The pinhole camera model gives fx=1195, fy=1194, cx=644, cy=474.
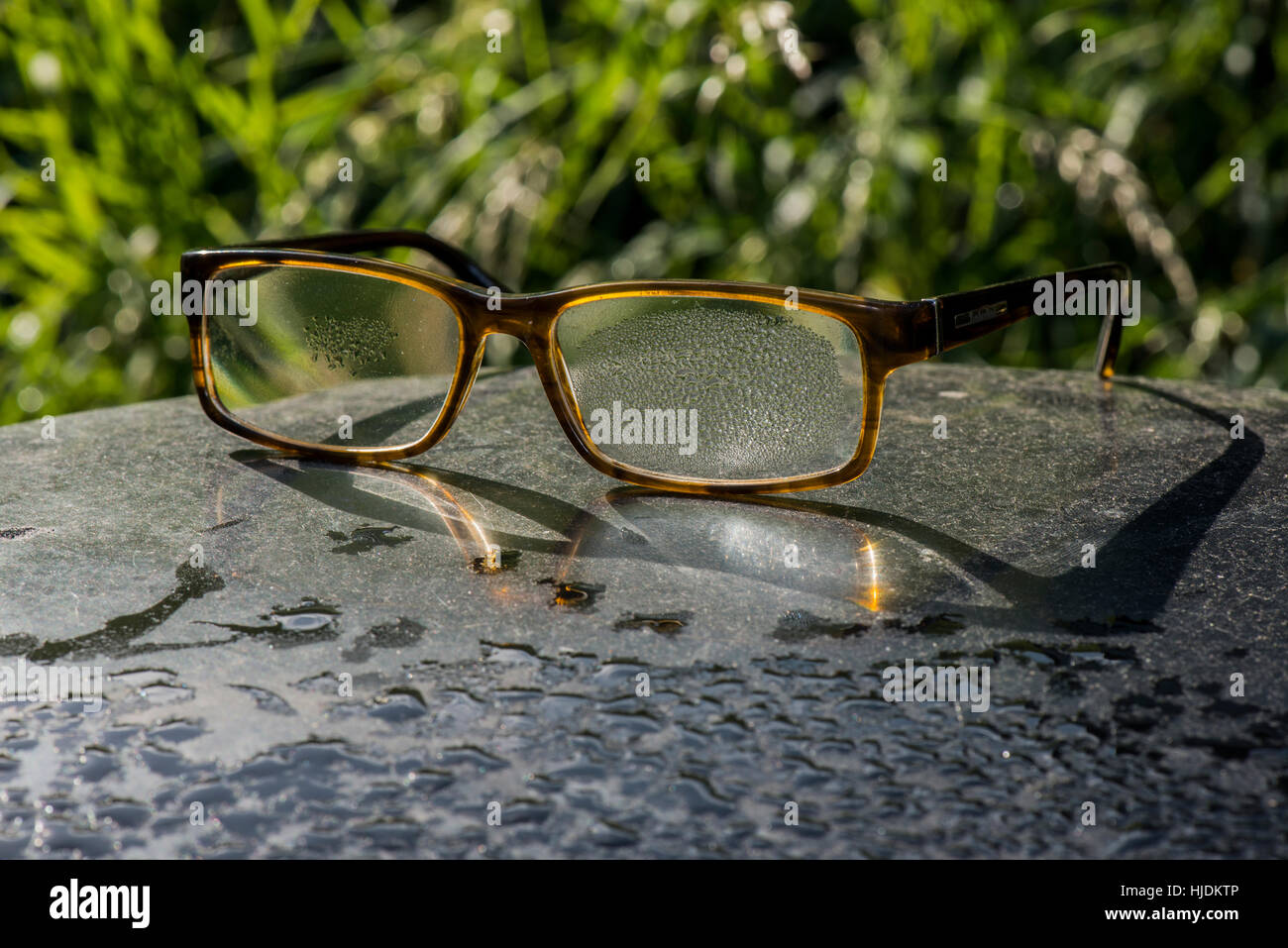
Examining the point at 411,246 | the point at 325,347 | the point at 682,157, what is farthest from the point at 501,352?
the point at 325,347

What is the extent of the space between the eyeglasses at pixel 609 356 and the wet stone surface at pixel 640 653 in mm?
31

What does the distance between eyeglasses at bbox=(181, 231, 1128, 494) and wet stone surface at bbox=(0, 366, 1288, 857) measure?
0.10ft

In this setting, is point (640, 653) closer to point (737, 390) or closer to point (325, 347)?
point (737, 390)

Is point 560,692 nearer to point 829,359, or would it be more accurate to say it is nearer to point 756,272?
point 829,359

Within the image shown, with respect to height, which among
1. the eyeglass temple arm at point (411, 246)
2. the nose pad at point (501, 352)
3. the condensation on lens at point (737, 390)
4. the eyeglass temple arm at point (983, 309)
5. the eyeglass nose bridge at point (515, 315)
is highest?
the nose pad at point (501, 352)

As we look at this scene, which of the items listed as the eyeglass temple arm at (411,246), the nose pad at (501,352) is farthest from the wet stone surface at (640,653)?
the nose pad at (501,352)

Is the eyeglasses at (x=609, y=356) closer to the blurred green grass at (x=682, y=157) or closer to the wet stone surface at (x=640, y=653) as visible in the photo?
the wet stone surface at (x=640, y=653)

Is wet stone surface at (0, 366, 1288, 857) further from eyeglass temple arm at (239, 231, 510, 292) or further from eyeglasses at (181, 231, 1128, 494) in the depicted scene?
eyeglass temple arm at (239, 231, 510, 292)

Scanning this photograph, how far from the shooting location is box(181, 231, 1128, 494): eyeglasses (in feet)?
2.28

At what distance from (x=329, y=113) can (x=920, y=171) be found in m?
0.95

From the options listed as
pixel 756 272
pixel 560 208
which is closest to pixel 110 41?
pixel 560 208

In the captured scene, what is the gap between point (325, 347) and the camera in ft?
2.70

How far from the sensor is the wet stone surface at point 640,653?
0.36 metres

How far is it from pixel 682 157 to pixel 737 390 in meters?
1.27
